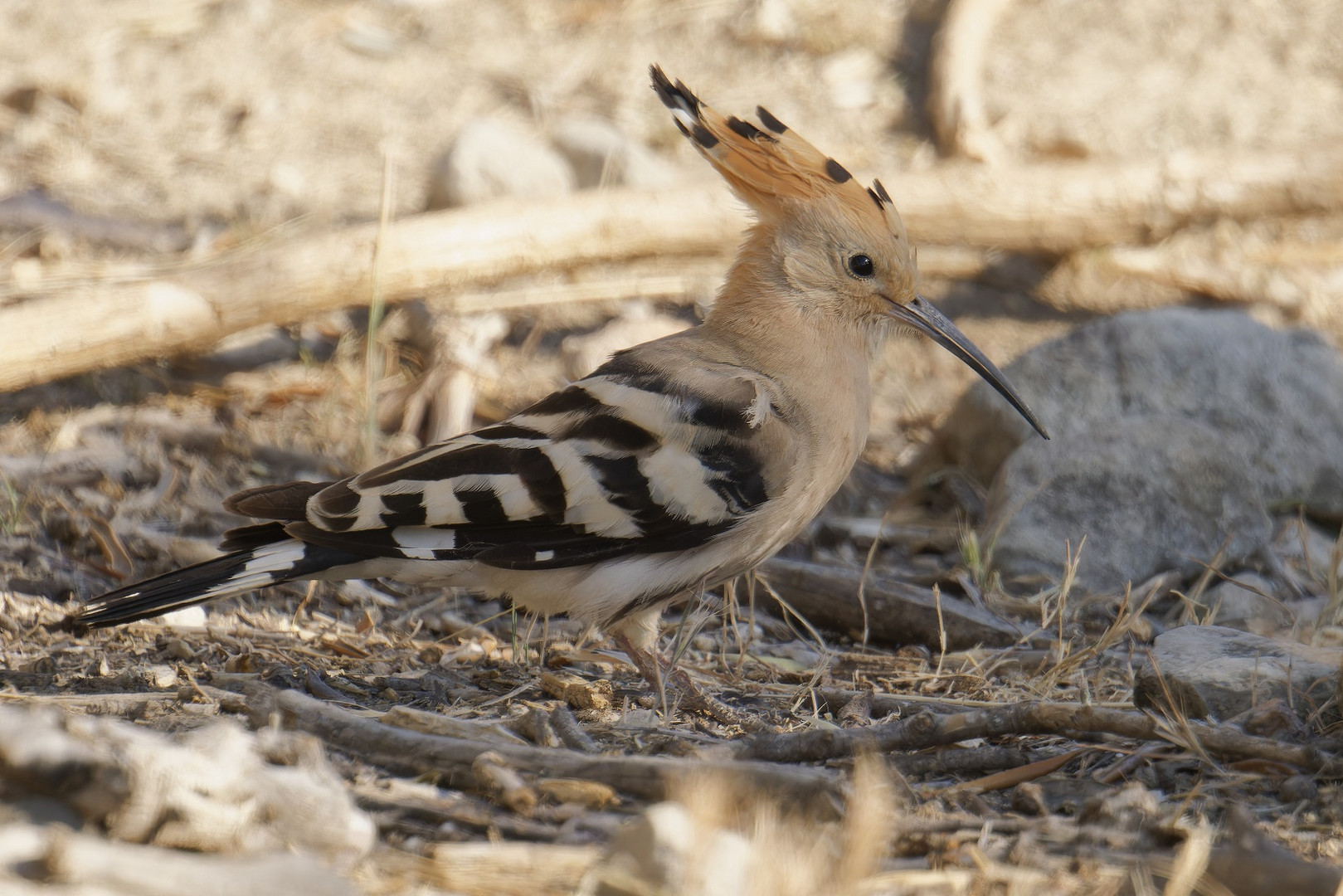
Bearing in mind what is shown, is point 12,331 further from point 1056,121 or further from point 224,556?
point 1056,121

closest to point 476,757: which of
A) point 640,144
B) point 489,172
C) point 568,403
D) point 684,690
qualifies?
point 684,690

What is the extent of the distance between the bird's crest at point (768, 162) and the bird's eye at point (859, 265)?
3.6 inches

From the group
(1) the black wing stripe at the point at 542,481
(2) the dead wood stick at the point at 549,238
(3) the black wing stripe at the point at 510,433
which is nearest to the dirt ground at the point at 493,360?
(2) the dead wood stick at the point at 549,238

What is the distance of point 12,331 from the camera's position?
11.3ft

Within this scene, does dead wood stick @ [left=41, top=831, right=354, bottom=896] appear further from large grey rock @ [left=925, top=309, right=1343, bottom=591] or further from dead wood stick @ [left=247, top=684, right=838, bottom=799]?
large grey rock @ [left=925, top=309, right=1343, bottom=591]

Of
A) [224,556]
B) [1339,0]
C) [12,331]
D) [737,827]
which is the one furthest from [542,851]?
[1339,0]

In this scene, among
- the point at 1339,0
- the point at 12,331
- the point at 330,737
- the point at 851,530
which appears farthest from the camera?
the point at 1339,0

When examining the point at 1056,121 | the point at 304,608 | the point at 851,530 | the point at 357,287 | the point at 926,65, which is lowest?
the point at 304,608

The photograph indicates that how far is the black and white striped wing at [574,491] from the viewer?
242 centimetres

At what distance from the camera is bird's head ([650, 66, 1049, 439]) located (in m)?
2.84

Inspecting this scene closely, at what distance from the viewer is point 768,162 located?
2.86 m

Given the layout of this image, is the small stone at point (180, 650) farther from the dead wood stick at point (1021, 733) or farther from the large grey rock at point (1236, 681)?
the large grey rock at point (1236, 681)

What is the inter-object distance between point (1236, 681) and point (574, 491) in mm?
1165

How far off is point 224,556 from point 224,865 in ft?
3.78
